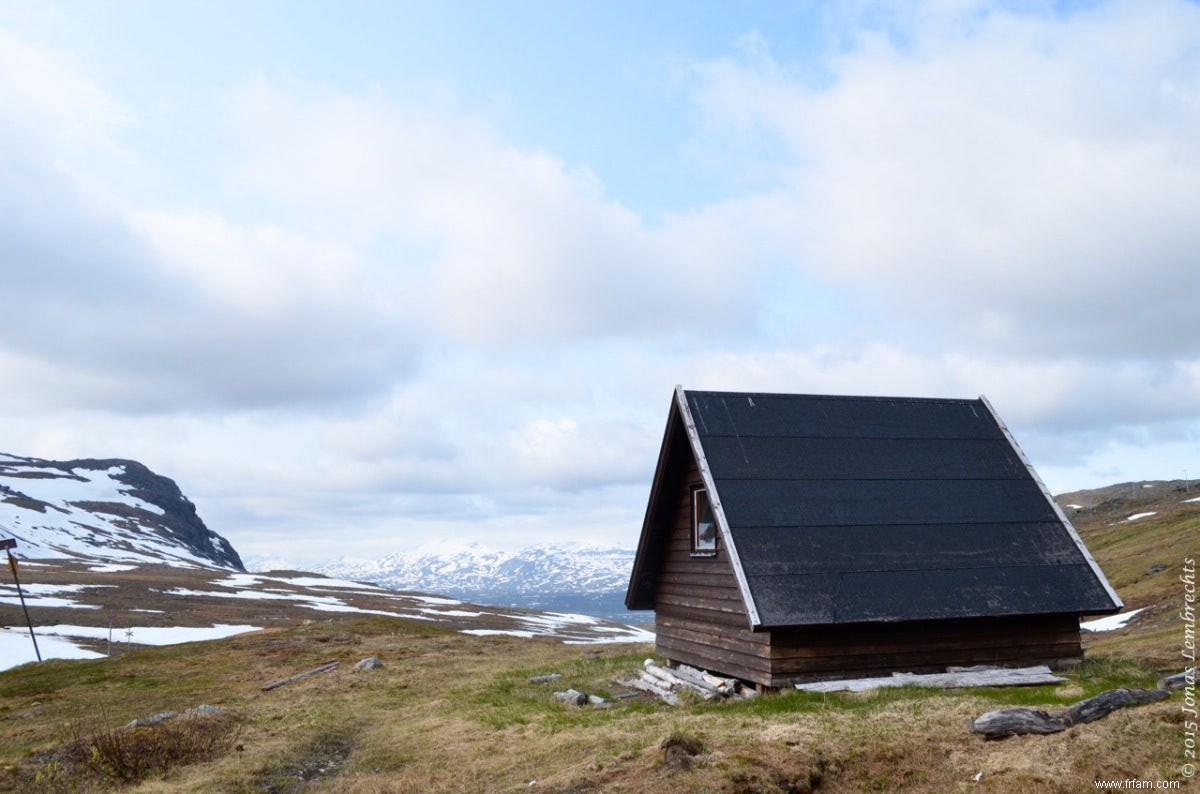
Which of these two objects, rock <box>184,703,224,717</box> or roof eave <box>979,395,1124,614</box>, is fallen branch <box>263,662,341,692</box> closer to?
rock <box>184,703,224,717</box>

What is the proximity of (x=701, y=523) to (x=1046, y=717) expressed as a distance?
10531mm

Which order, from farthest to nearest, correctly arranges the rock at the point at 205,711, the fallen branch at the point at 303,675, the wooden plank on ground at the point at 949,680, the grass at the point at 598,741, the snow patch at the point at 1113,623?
1. the snow patch at the point at 1113,623
2. the fallen branch at the point at 303,675
3. the rock at the point at 205,711
4. the wooden plank on ground at the point at 949,680
5. the grass at the point at 598,741

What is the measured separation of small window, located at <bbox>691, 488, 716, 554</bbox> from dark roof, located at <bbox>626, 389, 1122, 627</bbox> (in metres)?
1.29

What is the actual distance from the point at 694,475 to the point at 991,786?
12.3 meters

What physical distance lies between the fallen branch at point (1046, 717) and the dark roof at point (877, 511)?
494 centimetres

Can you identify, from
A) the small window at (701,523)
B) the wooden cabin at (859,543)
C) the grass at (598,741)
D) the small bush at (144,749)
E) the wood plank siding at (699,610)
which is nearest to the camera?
the grass at (598,741)

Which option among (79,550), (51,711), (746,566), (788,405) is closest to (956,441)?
(788,405)

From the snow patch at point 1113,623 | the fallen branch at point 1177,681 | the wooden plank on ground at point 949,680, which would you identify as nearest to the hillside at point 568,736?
the wooden plank on ground at point 949,680

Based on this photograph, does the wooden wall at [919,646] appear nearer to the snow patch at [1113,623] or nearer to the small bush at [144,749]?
the small bush at [144,749]

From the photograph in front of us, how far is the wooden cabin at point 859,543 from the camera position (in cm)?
1781

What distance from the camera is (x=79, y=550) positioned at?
143500 millimetres

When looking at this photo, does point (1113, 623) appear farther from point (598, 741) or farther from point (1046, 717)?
point (598, 741)

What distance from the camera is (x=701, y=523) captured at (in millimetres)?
21984

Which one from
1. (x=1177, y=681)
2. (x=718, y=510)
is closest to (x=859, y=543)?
(x=718, y=510)
